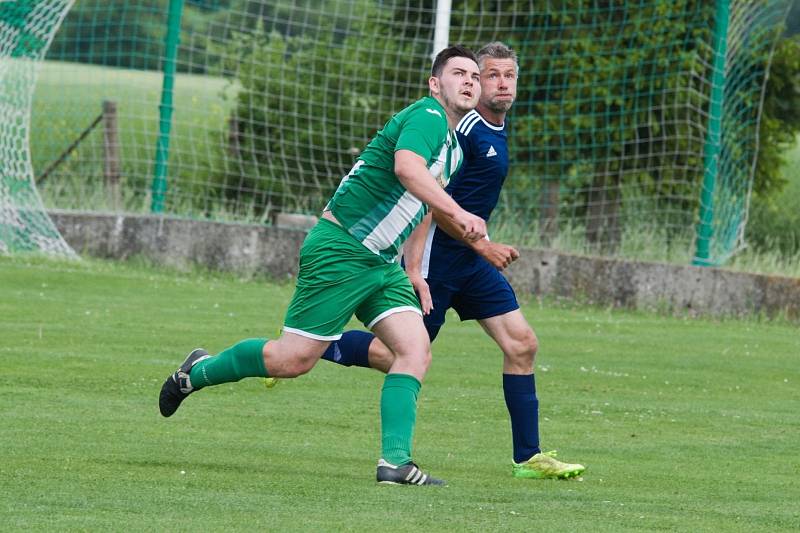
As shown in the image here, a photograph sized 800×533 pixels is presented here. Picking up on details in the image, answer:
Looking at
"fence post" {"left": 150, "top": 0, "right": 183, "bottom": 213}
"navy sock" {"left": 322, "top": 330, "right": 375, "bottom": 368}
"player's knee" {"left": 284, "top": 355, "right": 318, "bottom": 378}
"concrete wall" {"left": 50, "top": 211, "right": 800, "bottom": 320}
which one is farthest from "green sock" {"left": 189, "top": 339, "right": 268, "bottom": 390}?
"fence post" {"left": 150, "top": 0, "right": 183, "bottom": 213}

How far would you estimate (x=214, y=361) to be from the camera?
766 cm

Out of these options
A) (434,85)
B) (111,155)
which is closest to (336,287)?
(434,85)

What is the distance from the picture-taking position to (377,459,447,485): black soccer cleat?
696 cm

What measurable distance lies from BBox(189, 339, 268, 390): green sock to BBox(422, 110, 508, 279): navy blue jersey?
1081 mm

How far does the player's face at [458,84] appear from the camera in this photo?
7.21 meters

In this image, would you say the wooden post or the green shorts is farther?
the wooden post

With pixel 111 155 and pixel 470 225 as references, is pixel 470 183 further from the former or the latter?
pixel 111 155

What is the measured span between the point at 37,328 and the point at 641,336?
200 inches

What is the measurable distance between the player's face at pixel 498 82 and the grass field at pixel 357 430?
173 centimetres

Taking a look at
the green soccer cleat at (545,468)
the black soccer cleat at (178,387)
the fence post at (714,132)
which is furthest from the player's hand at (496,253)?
the fence post at (714,132)

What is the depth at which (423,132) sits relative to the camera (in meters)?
6.97

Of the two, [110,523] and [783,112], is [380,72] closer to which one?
[783,112]

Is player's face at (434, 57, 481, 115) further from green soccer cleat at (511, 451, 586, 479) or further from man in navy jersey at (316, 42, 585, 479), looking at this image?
green soccer cleat at (511, 451, 586, 479)

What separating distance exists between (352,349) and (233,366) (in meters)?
0.74
